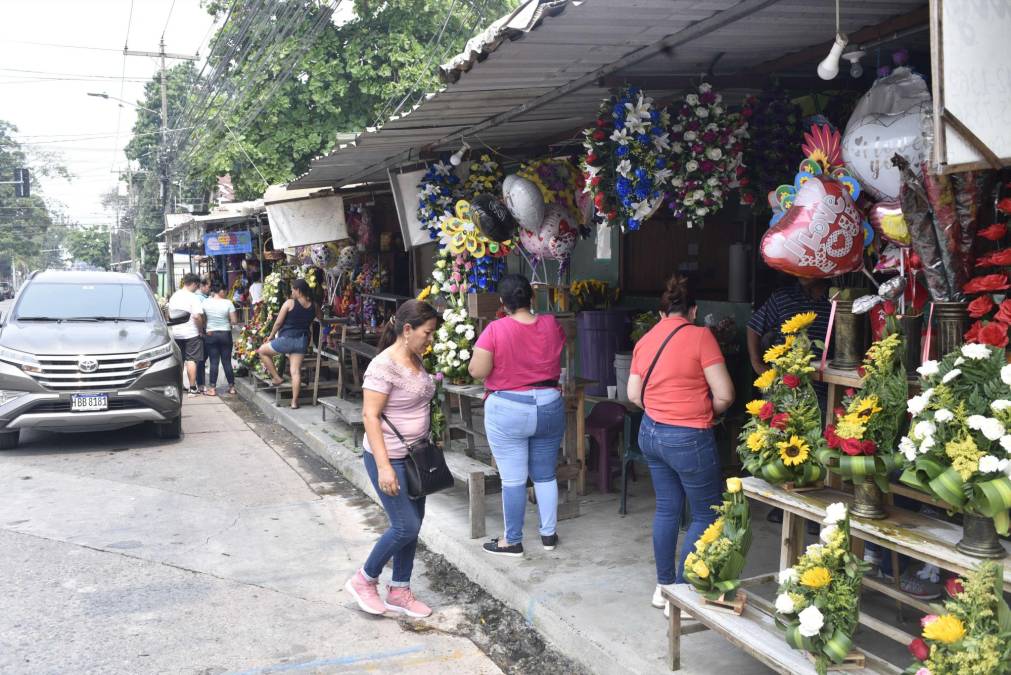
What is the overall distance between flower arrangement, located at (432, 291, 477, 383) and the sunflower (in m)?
3.73

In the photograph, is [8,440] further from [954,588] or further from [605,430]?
[954,588]

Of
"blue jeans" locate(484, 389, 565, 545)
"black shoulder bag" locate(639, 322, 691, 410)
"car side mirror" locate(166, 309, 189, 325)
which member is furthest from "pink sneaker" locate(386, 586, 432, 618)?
"car side mirror" locate(166, 309, 189, 325)

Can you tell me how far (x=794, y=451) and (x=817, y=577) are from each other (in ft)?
2.12

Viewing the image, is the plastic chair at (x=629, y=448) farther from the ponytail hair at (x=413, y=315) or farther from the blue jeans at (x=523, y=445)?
the ponytail hair at (x=413, y=315)

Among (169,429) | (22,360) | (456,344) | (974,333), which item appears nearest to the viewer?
(974,333)

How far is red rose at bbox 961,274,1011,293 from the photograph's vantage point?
2977mm

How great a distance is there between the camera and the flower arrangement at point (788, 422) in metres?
3.54

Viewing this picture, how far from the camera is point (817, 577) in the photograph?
9.93 ft

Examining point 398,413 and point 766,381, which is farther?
point 398,413

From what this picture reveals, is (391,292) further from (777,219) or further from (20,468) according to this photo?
(777,219)

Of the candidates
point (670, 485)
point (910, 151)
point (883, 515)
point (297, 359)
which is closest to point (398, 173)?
point (297, 359)

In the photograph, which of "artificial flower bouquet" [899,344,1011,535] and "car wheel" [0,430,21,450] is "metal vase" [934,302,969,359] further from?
"car wheel" [0,430,21,450]

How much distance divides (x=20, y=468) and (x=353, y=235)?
605 cm

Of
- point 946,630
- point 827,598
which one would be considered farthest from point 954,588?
point 827,598
